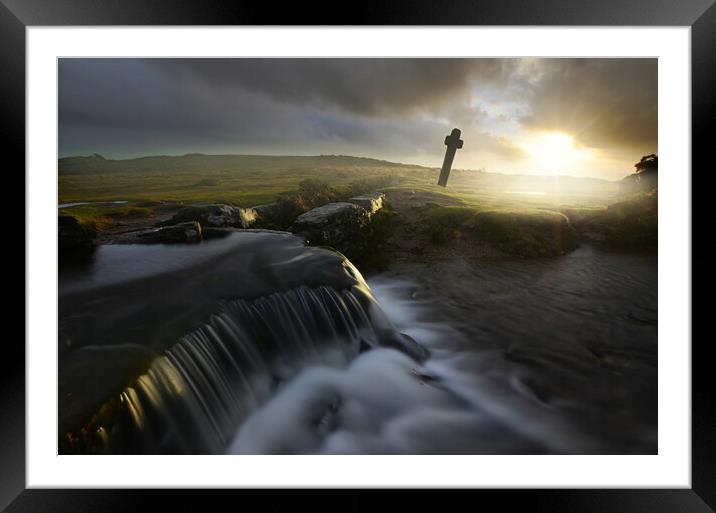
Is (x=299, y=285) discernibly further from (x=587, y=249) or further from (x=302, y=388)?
(x=587, y=249)

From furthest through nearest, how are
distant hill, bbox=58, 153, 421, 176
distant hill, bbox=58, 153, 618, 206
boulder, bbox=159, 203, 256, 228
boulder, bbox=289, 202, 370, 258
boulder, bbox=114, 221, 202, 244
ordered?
boulder, bbox=289, 202, 370, 258, boulder, bbox=159, 203, 256, 228, boulder, bbox=114, 221, 202, 244, distant hill, bbox=58, 153, 618, 206, distant hill, bbox=58, 153, 421, 176

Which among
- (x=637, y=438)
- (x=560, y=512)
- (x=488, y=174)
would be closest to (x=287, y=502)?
(x=560, y=512)

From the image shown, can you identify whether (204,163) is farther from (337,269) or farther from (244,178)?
(337,269)

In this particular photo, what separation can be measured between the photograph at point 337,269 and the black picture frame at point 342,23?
0.43 m

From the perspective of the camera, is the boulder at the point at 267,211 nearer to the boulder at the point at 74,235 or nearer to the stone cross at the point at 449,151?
the boulder at the point at 74,235

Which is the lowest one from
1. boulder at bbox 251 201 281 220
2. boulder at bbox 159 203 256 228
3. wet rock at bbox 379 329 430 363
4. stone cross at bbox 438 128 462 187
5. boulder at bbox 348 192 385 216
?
wet rock at bbox 379 329 430 363

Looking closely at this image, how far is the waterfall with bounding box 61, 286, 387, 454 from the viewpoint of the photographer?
2.26 m

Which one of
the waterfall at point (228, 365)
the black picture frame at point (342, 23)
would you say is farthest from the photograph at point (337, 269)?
the black picture frame at point (342, 23)

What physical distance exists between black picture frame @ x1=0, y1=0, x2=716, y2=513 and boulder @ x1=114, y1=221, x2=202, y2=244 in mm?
2292

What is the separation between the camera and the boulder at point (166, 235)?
462 cm

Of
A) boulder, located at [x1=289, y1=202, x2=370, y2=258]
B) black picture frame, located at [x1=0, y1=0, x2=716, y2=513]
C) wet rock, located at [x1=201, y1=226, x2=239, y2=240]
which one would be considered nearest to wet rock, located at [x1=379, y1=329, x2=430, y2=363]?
black picture frame, located at [x1=0, y1=0, x2=716, y2=513]

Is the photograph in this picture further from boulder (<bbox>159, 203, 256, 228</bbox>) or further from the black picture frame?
the black picture frame

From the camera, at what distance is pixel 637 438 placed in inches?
121

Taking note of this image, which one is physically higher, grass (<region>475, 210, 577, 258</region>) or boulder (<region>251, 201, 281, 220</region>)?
boulder (<region>251, 201, 281, 220</region>)
